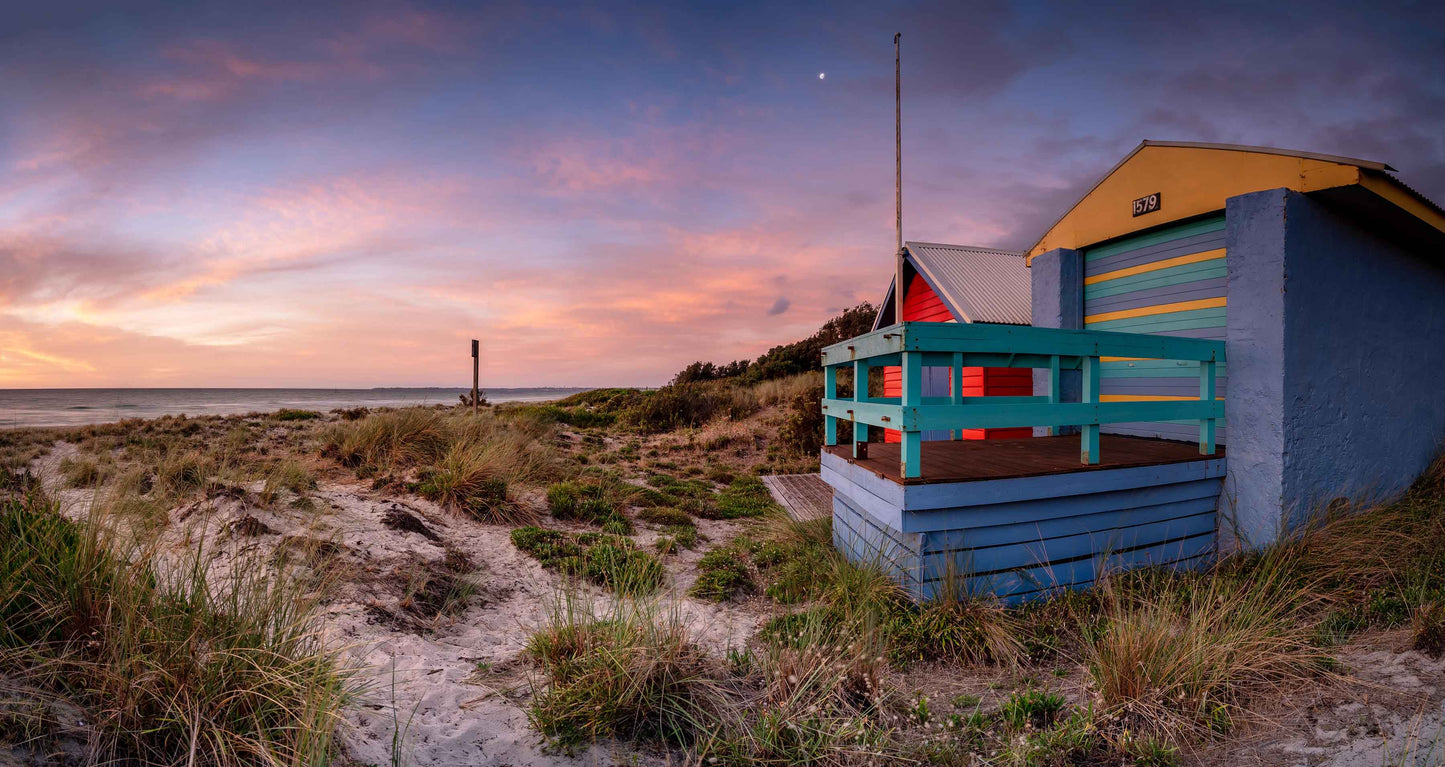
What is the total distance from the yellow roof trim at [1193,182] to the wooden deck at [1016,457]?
7.97 ft

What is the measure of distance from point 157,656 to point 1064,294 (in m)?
8.62

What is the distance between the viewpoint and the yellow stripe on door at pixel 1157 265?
5.94 metres

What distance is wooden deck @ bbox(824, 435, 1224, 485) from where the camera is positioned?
4.31 meters

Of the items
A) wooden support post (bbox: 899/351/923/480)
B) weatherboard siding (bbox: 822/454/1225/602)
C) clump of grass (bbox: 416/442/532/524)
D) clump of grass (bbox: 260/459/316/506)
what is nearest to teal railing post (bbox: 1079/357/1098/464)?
weatherboard siding (bbox: 822/454/1225/602)

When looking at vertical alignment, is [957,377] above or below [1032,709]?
above

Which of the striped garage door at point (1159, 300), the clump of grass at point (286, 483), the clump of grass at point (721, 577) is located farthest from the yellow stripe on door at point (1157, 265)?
the clump of grass at point (286, 483)

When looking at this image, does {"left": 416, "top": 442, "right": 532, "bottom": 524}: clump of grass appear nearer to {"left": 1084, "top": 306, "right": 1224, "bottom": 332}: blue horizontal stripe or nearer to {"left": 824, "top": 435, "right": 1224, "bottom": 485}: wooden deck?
{"left": 824, "top": 435, "right": 1224, "bottom": 485}: wooden deck

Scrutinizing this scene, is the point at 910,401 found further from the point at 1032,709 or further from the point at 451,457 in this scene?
the point at 451,457

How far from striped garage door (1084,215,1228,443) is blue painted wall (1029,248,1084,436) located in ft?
0.40

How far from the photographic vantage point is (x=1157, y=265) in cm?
650

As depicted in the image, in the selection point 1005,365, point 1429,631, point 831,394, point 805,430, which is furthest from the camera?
point 805,430

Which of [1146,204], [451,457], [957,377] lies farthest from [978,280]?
[451,457]

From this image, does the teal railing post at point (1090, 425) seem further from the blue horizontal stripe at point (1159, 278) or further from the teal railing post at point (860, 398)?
the blue horizontal stripe at point (1159, 278)

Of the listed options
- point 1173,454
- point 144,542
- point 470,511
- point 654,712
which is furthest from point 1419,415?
point 144,542
